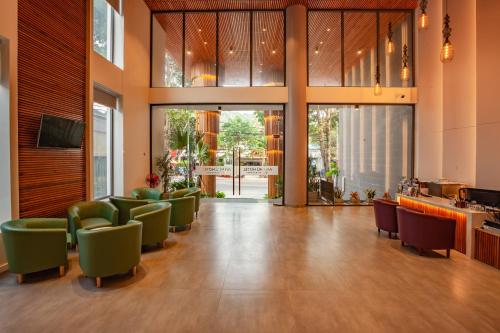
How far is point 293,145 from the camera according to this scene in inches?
348

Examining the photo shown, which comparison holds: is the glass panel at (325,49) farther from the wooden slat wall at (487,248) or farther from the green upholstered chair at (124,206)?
the green upholstered chair at (124,206)

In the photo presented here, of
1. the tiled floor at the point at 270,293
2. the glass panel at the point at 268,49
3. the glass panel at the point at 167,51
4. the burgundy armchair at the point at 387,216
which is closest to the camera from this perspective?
the tiled floor at the point at 270,293

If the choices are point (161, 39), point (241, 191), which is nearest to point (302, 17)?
point (161, 39)

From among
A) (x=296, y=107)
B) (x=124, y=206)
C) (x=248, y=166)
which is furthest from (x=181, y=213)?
(x=296, y=107)

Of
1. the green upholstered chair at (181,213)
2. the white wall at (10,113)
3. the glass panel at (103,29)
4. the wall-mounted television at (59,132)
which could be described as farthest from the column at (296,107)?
the white wall at (10,113)

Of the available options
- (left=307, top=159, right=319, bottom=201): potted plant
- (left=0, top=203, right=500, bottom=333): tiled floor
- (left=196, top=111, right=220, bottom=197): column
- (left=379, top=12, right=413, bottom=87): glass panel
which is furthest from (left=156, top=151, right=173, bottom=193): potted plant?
(left=379, top=12, right=413, bottom=87): glass panel

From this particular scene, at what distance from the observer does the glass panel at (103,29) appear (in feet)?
21.6

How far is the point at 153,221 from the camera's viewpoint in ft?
15.4

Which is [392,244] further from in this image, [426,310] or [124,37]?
[124,37]

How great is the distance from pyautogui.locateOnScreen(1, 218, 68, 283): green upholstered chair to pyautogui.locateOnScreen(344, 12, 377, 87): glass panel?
28.9ft

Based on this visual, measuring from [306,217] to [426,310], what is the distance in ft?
14.9

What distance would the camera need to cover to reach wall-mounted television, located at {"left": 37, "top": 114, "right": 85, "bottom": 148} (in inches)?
180

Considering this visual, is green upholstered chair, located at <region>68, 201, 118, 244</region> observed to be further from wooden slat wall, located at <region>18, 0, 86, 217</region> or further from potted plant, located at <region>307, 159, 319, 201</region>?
potted plant, located at <region>307, 159, 319, 201</region>

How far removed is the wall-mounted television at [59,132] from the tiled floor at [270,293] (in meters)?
2.03
